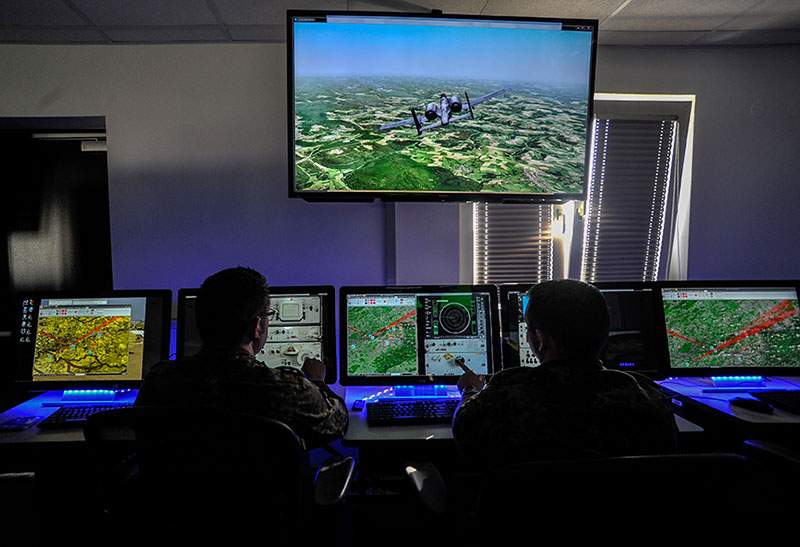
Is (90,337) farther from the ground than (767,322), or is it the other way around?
(767,322)

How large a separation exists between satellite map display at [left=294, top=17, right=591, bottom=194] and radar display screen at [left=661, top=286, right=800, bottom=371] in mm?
863

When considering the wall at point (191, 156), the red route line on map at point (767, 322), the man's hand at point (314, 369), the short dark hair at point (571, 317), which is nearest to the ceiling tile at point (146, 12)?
the wall at point (191, 156)

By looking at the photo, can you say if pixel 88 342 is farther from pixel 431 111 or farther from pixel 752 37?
pixel 752 37

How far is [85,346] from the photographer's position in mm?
2080

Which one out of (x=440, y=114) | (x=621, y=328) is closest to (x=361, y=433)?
(x=621, y=328)

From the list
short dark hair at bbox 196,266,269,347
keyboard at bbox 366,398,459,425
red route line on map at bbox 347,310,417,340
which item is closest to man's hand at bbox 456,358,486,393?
keyboard at bbox 366,398,459,425

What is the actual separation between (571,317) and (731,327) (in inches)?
55.5

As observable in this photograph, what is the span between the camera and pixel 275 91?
2625 millimetres

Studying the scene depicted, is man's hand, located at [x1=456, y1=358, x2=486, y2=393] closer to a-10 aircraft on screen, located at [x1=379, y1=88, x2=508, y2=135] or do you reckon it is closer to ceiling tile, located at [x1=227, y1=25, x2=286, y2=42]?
a-10 aircraft on screen, located at [x1=379, y1=88, x2=508, y2=135]

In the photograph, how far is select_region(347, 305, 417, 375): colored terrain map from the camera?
210 cm

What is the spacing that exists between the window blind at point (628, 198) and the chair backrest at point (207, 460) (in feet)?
8.04

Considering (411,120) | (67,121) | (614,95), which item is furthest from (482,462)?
(67,121)

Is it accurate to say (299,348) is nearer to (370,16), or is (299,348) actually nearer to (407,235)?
(407,235)

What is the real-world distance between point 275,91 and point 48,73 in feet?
4.02
